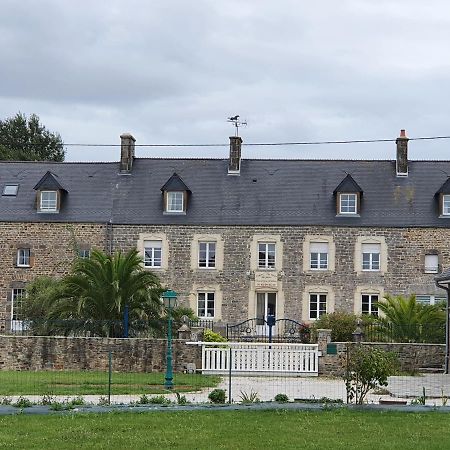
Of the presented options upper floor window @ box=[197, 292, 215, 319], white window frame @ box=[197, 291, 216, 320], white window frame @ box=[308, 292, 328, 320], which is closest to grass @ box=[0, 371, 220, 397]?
white window frame @ box=[197, 291, 216, 320]

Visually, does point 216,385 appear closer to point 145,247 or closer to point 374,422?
point 374,422

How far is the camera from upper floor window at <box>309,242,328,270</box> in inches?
1634

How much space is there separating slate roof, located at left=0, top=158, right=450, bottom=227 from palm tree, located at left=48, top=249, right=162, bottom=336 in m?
11.9

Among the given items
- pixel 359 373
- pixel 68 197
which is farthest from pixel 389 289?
pixel 359 373

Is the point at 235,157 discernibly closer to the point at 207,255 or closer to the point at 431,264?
the point at 207,255

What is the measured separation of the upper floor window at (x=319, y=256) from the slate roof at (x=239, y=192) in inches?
38.9

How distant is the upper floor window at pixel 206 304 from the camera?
41531mm

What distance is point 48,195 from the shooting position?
139 feet

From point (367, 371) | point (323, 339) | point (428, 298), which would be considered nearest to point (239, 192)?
point (428, 298)

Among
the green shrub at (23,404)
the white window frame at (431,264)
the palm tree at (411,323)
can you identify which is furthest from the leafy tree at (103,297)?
the white window frame at (431,264)

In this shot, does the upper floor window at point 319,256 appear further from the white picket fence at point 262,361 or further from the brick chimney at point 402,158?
the white picket fence at point 262,361

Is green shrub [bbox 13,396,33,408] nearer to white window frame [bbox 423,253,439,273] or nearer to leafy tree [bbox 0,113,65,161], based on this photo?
white window frame [bbox 423,253,439,273]

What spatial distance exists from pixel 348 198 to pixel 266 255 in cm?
440

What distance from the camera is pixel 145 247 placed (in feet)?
138
